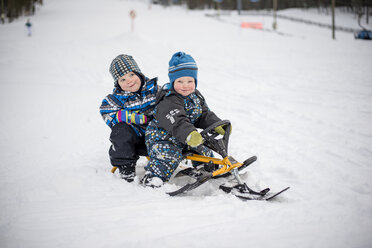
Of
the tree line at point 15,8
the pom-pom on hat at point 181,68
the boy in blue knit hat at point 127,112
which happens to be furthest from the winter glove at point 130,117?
the tree line at point 15,8

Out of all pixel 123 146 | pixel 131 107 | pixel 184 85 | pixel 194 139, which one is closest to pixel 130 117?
pixel 131 107

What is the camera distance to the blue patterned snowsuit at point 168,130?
237cm

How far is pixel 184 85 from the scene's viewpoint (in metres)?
2.60

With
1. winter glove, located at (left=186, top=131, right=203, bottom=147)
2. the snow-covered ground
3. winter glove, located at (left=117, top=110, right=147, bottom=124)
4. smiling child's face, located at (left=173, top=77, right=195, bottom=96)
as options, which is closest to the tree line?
the snow-covered ground

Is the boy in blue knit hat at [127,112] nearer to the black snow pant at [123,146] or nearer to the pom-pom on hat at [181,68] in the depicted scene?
the black snow pant at [123,146]

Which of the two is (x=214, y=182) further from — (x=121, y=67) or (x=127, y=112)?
(x=121, y=67)

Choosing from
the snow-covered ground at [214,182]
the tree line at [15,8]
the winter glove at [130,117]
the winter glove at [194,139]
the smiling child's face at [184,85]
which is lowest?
the snow-covered ground at [214,182]

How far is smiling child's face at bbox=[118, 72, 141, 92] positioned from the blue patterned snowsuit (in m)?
0.38

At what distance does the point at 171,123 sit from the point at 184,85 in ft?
1.59

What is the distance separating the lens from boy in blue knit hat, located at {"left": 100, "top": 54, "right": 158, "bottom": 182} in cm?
268

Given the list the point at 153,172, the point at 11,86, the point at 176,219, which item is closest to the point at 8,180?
the point at 153,172

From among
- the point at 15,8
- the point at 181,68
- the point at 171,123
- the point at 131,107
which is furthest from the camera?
the point at 15,8

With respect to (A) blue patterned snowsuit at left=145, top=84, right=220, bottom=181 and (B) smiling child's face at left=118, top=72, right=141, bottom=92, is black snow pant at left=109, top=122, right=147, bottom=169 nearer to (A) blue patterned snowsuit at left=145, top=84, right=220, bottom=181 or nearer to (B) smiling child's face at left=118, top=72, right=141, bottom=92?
(A) blue patterned snowsuit at left=145, top=84, right=220, bottom=181

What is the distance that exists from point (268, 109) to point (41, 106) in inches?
198
